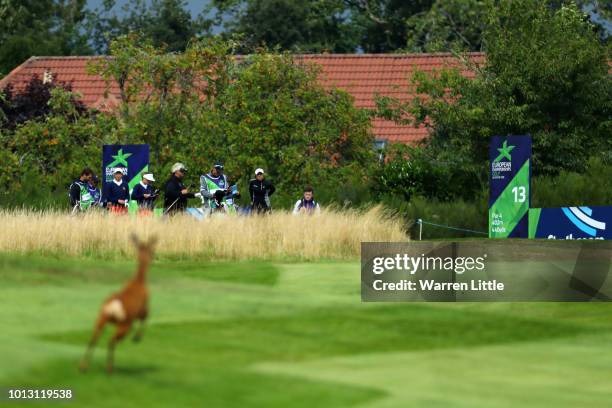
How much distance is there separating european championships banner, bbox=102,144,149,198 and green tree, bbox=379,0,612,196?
11.4 meters

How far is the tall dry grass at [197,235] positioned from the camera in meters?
21.7

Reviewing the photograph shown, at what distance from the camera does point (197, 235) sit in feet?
74.2

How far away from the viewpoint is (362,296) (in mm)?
14258

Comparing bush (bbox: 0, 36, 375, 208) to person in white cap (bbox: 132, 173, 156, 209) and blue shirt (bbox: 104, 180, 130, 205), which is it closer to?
blue shirt (bbox: 104, 180, 130, 205)

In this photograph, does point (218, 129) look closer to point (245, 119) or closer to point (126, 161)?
point (245, 119)

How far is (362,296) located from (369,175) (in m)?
27.0

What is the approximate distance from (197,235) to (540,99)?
65.8 feet

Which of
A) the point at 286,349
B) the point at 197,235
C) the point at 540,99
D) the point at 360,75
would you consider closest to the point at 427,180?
the point at 540,99

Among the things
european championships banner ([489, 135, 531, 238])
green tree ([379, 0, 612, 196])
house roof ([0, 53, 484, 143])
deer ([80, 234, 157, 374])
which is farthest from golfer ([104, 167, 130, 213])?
house roof ([0, 53, 484, 143])

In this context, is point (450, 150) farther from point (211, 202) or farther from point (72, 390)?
point (72, 390)

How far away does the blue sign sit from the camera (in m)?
31.6

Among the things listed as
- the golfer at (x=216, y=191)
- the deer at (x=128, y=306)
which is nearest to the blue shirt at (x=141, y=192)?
the golfer at (x=216, y=191)

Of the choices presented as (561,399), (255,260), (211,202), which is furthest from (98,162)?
(561,399)

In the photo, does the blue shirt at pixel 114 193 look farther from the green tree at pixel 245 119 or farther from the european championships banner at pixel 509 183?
the green tree at pixel 245 119
